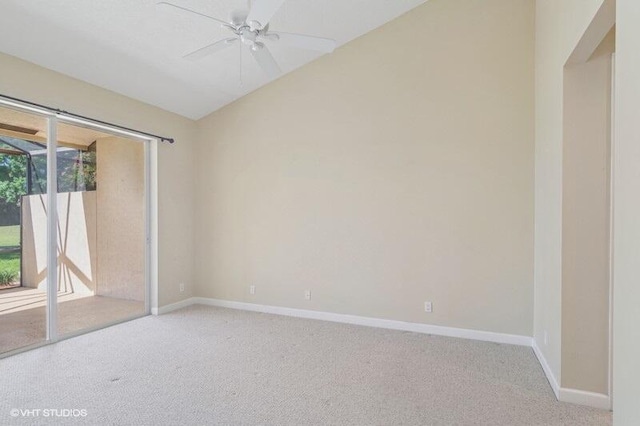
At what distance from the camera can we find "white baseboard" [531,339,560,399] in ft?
8.16

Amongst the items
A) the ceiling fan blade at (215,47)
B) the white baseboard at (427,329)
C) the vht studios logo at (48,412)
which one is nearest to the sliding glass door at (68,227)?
the white baseboard at (427,329)

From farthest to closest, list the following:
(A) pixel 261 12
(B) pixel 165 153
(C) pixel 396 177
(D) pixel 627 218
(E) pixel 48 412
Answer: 1. (B) pixel 165 153
2. (C) pixel 396 177
3. (E) pixel 48 412
4. (A) pixel 261 12
5. (D) pixel 627 218

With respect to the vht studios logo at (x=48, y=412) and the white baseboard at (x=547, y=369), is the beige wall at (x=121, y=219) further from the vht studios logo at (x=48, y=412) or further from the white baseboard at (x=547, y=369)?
the white baseboard at (x=547, y=369)

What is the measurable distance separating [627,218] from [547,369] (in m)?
2.06

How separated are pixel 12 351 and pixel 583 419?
475 centimetres

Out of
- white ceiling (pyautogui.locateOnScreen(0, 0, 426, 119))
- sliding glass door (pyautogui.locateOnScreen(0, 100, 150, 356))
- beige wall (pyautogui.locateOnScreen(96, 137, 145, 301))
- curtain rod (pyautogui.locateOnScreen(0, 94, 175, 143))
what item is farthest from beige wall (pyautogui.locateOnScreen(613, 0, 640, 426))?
beige wall (pyautogui.locateOnScreen(96, 137, 145, 301))

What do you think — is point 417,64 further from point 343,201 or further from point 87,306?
point 87,306

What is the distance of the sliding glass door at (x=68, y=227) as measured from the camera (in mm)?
3373

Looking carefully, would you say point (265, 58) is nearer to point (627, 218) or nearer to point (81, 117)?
point (81, 117)

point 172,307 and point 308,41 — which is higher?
point 308,41

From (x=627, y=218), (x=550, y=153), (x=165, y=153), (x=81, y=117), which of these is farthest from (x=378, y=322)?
(x=81, y=117)

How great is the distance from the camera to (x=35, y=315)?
3.63 meters

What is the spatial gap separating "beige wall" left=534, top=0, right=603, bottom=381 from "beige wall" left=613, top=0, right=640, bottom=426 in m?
0.72

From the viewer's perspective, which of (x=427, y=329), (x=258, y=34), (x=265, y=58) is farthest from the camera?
(x=427, y=329)
